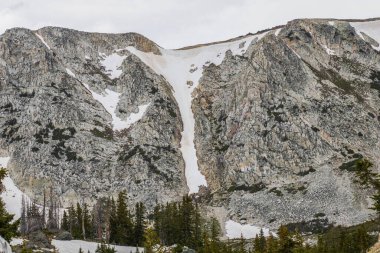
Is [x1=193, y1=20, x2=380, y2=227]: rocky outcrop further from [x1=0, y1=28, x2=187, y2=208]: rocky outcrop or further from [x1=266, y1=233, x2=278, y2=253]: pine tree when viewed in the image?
[x1=266, y1=233, x2=278, y2=253]: pine tree

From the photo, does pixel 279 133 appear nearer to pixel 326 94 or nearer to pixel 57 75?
pixel 326 94

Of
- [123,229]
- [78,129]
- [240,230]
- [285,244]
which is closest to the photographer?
[285,244]

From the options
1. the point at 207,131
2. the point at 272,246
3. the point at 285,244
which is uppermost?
the point at 207,131

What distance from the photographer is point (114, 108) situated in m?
186

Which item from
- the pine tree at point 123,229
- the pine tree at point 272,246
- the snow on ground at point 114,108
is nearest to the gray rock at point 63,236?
the pine tree at point 123,229

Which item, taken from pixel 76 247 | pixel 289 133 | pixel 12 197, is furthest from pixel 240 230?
pixel 12 197

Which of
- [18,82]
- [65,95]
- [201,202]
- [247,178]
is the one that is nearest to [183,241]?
[201,202]

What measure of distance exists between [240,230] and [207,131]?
56.5 metres

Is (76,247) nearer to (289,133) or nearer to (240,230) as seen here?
(240,230)

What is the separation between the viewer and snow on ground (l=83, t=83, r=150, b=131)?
17738 cm

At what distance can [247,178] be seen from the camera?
154750 mm

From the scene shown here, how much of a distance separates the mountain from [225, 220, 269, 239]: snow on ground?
2.53m

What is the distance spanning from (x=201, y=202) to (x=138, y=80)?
212 ft

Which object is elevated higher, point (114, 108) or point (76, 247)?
point (114, 108)
